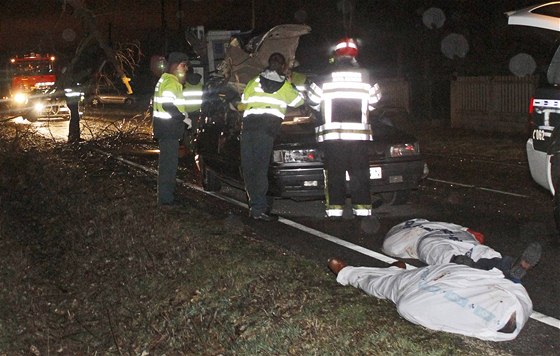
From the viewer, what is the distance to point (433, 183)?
1164 centimetres

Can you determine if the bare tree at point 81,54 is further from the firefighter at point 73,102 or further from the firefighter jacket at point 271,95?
the firefighter jacket at point 271,95

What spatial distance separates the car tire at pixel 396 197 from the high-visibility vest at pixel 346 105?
140 centimetres

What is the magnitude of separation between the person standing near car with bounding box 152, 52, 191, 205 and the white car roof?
13.3 ft

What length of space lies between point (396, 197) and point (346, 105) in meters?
1.81

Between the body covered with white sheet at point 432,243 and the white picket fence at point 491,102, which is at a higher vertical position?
the white picket fence at point 491,102

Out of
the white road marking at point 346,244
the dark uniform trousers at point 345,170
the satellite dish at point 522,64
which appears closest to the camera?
the white road marking at point 346,244

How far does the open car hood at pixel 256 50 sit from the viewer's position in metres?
11.6

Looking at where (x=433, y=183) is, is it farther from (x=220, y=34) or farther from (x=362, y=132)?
(x=220, y=34)

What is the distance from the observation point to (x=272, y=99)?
8500mm

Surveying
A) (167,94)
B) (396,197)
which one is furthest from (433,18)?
(167,94)

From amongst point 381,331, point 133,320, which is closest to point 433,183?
point 133,320

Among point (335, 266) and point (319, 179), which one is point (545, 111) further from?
point (319, 179)

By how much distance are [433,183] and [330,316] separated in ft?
22.7

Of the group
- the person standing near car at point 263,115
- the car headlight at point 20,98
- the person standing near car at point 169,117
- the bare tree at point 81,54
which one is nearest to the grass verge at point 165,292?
the person standing near car at point 169,117
